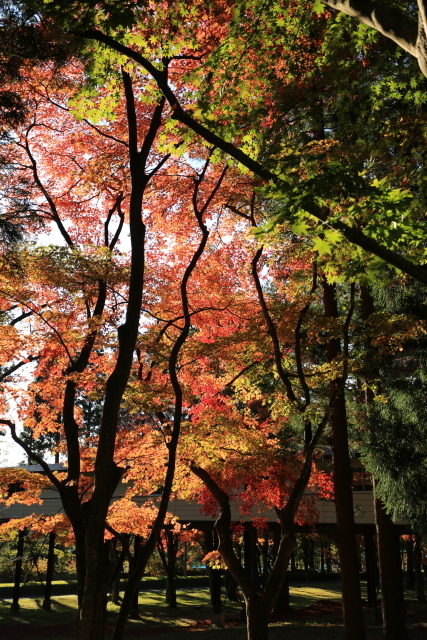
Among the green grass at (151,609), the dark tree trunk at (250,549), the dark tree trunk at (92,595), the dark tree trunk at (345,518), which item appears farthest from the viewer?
the green grass at (151,609)

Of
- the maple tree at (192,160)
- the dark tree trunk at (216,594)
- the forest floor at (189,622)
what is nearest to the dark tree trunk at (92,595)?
the maple tree at (192,160)

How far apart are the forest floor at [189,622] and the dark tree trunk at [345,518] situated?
74.9 inches

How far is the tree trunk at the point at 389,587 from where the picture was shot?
11773 millimetres

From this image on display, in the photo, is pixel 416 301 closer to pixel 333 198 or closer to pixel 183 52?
pixel 183 52

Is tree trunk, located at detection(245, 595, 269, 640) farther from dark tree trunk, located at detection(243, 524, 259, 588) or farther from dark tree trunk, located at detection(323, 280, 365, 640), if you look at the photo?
dark tree trunk, located at detection(243, 524, 259, 588)

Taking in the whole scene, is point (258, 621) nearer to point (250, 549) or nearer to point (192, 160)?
point (192, 160)

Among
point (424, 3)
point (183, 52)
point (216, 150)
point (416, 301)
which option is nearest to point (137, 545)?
point (416, 301)

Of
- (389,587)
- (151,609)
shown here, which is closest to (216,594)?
(151,609)

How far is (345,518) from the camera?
11500 mm

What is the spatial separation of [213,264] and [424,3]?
28.8 feet

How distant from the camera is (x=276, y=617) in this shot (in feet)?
60.3

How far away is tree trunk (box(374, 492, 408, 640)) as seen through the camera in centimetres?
1177

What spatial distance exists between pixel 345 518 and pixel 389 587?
1943 mm

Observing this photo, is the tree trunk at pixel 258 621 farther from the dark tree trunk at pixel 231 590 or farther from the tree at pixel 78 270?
the dark tree trunk at pixel 231 590
